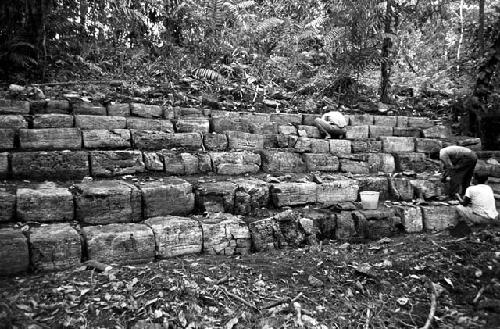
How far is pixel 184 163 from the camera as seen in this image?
16.0 feet

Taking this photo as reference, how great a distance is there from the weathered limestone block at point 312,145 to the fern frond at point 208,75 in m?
2.94

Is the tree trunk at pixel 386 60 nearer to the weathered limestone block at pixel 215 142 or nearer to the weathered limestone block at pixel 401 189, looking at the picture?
the weathered limestone block at pixel 401 189

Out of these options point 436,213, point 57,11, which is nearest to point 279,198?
point 436,213

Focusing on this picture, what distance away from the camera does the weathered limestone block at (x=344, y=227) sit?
4547mm

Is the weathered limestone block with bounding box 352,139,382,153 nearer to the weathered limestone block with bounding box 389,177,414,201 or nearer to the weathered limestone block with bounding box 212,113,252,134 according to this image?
the weathered limestone block with bounding box 389,177,414,201

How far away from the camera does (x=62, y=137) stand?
14.8 ft

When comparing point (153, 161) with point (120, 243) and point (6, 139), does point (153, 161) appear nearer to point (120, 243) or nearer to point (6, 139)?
point (120, 243)

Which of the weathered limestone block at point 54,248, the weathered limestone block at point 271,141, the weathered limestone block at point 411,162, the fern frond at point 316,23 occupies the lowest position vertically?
the weathered limestone block at point 54,248

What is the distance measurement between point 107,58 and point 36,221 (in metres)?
5.65

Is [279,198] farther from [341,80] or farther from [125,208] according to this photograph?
[341,80]

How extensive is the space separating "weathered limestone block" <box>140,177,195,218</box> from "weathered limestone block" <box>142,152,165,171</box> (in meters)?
0.44

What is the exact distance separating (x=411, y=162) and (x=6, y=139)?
6236 millimetres

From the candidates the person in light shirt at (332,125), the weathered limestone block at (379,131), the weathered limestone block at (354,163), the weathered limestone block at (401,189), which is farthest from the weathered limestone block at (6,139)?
the weathered limestone block at (379,131)

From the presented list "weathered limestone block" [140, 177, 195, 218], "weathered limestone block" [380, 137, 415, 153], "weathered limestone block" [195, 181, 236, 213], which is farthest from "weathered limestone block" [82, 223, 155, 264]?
"weathered limestone block" [380, 137, 415, 153]
